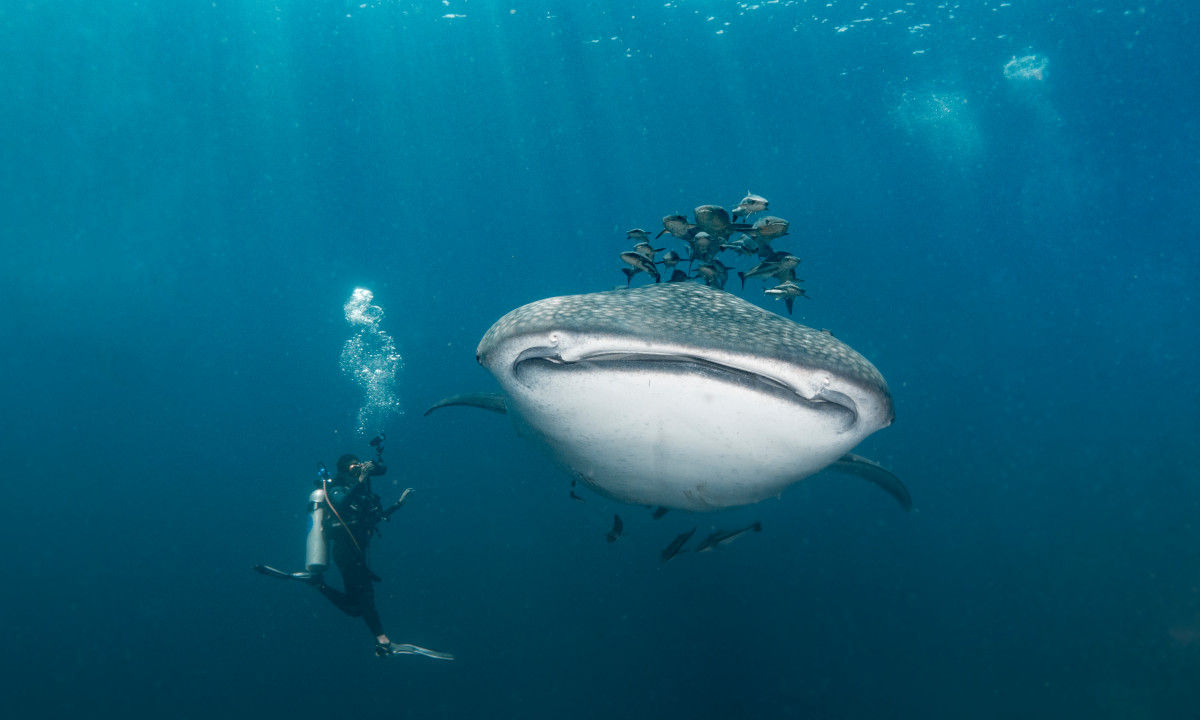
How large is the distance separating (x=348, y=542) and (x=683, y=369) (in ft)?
22.4

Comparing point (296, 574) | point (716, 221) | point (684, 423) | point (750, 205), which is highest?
point (750, 205)

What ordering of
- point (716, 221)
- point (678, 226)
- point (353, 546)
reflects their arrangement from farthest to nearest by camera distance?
point (353, 546), point (678, 226), point (716, 221)

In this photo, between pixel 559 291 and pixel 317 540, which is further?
pixel 559 291

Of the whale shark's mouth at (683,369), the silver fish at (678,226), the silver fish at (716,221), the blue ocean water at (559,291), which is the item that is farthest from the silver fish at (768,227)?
the blue ocean water at (559,291)

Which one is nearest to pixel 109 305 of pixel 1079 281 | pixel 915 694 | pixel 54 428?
pixel 54 428

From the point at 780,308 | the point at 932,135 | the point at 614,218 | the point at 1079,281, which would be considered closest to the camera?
the point at 780,308

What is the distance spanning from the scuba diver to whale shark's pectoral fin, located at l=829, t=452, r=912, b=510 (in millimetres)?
5424

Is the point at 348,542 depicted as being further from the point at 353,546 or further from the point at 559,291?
the point at 559,291

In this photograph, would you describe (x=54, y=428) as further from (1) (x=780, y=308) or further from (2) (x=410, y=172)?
(1) (x=780, y=308)

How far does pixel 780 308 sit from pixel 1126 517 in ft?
73.7

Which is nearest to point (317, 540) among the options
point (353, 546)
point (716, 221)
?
point (353, 546)

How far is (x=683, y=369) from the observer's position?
2047 millimetres

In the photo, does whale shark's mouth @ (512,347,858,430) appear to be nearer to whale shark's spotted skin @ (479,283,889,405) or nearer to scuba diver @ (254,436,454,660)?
whale shark's spotted skin @ (479,283,889,405)

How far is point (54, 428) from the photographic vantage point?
4256cm
